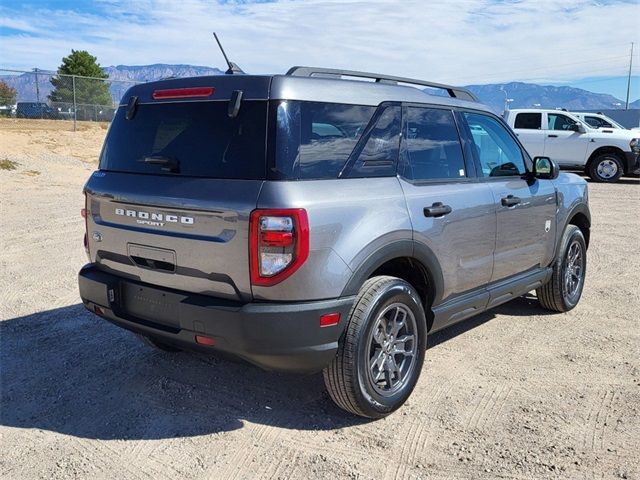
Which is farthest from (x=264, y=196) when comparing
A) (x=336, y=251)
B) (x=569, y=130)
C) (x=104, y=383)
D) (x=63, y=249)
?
(x=569, y=130)

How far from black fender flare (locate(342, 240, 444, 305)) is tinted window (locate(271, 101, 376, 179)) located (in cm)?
52

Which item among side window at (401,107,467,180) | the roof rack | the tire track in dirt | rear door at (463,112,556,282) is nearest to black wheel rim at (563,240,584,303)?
rear door at (463,112,556,282)

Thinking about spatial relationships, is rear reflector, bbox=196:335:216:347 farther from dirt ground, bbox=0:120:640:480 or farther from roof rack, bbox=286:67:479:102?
Answer: roof rack, bbox=286:67:479:102

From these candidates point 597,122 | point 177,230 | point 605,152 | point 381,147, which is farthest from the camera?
point 597,122

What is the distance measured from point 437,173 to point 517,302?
2.68 m

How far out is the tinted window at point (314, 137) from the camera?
312 cm

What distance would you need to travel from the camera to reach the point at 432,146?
4070mm

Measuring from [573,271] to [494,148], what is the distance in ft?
6.03

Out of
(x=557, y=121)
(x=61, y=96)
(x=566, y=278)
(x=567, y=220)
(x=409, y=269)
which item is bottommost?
(x=566, y=278)

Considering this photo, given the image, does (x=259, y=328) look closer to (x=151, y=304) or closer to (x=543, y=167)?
(x=151, y=304)

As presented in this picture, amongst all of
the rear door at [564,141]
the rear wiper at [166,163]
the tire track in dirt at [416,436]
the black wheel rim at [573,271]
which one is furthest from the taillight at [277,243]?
the rear door at [564,141]

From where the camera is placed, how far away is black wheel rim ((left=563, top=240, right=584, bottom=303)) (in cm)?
565

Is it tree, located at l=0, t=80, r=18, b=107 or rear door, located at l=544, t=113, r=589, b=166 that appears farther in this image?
tree, located at l=0, t=80, r=18, b=107

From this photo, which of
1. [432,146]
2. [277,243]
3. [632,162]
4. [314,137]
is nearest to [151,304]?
[277,243]
